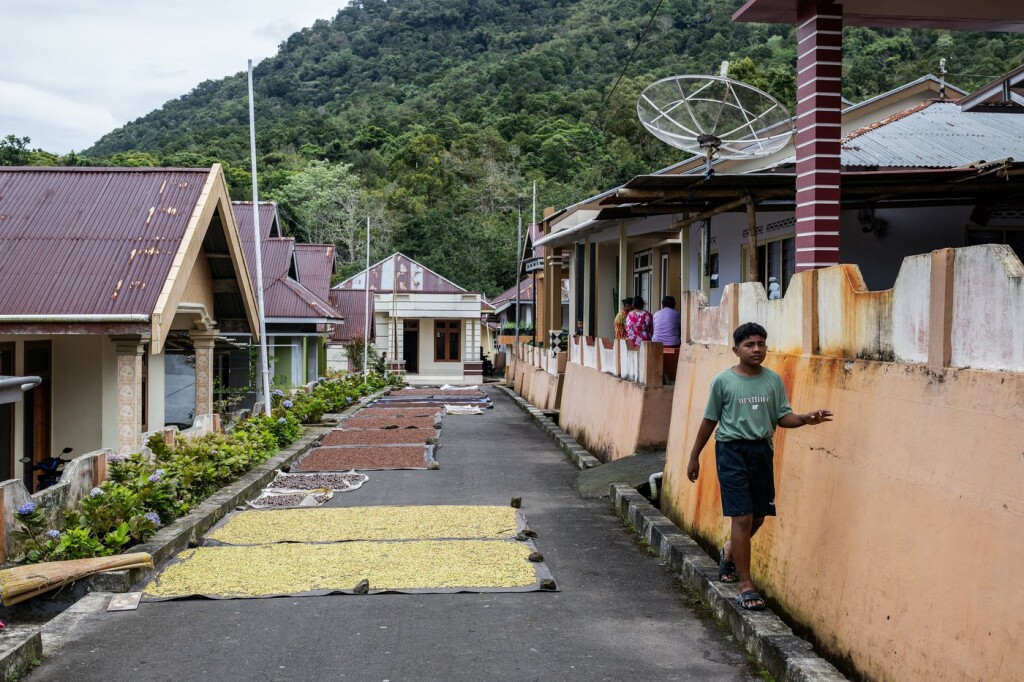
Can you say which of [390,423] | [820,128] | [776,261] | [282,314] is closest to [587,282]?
[390,423]

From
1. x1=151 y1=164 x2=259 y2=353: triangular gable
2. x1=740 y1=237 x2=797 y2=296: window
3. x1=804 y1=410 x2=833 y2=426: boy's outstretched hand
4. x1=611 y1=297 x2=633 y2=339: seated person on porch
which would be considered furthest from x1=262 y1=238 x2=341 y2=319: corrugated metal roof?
x1=804 y1=410 x2=833 y2=426: boy's outstretched hand

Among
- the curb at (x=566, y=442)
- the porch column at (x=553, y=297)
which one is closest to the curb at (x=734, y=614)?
the curb at (x=566, y=442)

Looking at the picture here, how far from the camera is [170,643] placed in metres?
5.87

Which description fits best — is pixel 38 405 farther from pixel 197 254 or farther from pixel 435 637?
pixel 435 637

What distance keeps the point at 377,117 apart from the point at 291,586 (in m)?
80.7

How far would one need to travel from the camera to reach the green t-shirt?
562cm

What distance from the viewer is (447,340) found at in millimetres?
45344

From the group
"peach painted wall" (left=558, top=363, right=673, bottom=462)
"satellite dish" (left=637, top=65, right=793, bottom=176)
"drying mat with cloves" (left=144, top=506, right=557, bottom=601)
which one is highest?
"satellite dish" (left=637, top=65, right=793, bottom=176)

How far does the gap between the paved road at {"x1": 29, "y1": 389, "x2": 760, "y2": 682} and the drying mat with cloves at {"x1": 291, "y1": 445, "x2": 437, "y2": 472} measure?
246 inches

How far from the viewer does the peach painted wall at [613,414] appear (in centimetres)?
1202

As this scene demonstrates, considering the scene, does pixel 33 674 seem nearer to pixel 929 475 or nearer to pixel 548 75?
pixel 929 475

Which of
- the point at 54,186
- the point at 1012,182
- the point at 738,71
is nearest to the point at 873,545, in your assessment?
the point at 1012,182

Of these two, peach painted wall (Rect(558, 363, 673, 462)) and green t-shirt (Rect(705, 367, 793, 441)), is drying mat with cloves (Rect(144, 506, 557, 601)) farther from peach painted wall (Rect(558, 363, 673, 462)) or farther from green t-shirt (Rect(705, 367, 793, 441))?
peach painted wall (Rect(558, 363, 673, 462))

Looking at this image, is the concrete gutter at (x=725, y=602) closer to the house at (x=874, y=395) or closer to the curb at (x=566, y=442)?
the house at (x=874, y=395)
